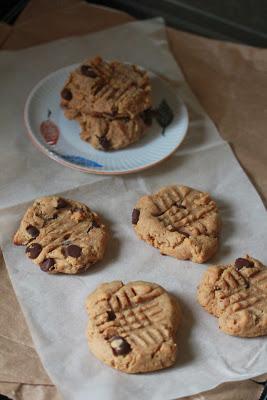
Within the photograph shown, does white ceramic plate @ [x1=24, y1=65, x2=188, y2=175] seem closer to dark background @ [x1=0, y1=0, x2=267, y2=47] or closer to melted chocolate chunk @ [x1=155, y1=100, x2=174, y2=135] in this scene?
melted chocolate chunk @ [x1=155, y1=100, x2=174, y2=135]

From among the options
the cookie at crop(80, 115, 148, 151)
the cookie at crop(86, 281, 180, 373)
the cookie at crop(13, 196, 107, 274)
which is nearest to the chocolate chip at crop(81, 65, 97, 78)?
the cookie at crop(80, 115, 148, 151)

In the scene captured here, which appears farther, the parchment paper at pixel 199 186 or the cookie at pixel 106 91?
the cookie at pixel 106 91

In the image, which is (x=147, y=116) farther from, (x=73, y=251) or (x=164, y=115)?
(x=73, y=251)

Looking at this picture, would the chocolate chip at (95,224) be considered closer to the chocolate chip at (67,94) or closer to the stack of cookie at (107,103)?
the stack of cookie at (107,103)

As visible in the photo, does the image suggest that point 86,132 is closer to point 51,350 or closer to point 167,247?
point 167,247

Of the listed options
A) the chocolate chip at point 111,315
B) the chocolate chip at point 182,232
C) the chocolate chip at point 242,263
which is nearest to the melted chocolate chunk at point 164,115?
the chocolate chip at point 182,232

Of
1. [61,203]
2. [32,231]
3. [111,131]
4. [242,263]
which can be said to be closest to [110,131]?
[111,131]
